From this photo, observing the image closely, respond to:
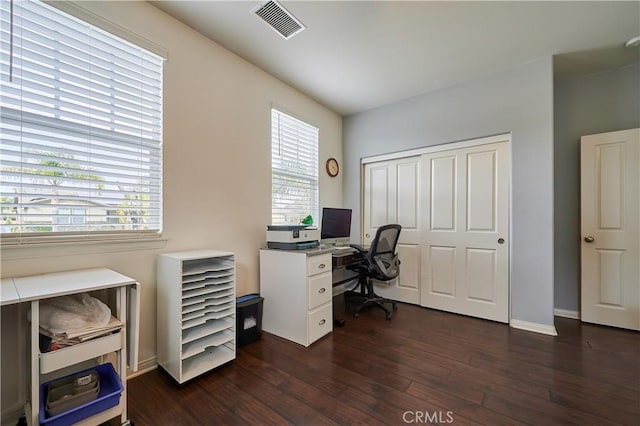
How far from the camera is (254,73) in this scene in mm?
2691

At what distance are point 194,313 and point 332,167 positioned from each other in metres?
2.72

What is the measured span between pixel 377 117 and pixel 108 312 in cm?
364

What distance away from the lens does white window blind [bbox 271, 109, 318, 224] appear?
9.80 feet

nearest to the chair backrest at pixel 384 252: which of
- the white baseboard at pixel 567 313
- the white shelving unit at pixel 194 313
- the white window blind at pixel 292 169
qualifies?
the white window blind at pixel 292 169

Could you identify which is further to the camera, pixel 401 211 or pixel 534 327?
pixel 401 211

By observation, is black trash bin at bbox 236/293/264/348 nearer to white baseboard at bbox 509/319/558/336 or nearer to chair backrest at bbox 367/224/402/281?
chair backrest at bbox 367/224/402/281

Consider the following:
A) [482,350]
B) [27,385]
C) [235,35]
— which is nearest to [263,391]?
[27,385]

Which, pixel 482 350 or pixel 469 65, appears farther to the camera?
pixel 469 65

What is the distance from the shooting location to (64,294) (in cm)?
116

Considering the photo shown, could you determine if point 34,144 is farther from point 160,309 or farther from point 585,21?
point 585,21

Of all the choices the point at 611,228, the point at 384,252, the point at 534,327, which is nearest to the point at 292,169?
the point at 384,252

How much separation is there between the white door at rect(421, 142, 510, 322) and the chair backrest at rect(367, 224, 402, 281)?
571 millimetres

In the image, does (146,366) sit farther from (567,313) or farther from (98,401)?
(567,313)

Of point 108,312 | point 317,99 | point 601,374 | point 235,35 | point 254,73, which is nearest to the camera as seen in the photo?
point 108,312
